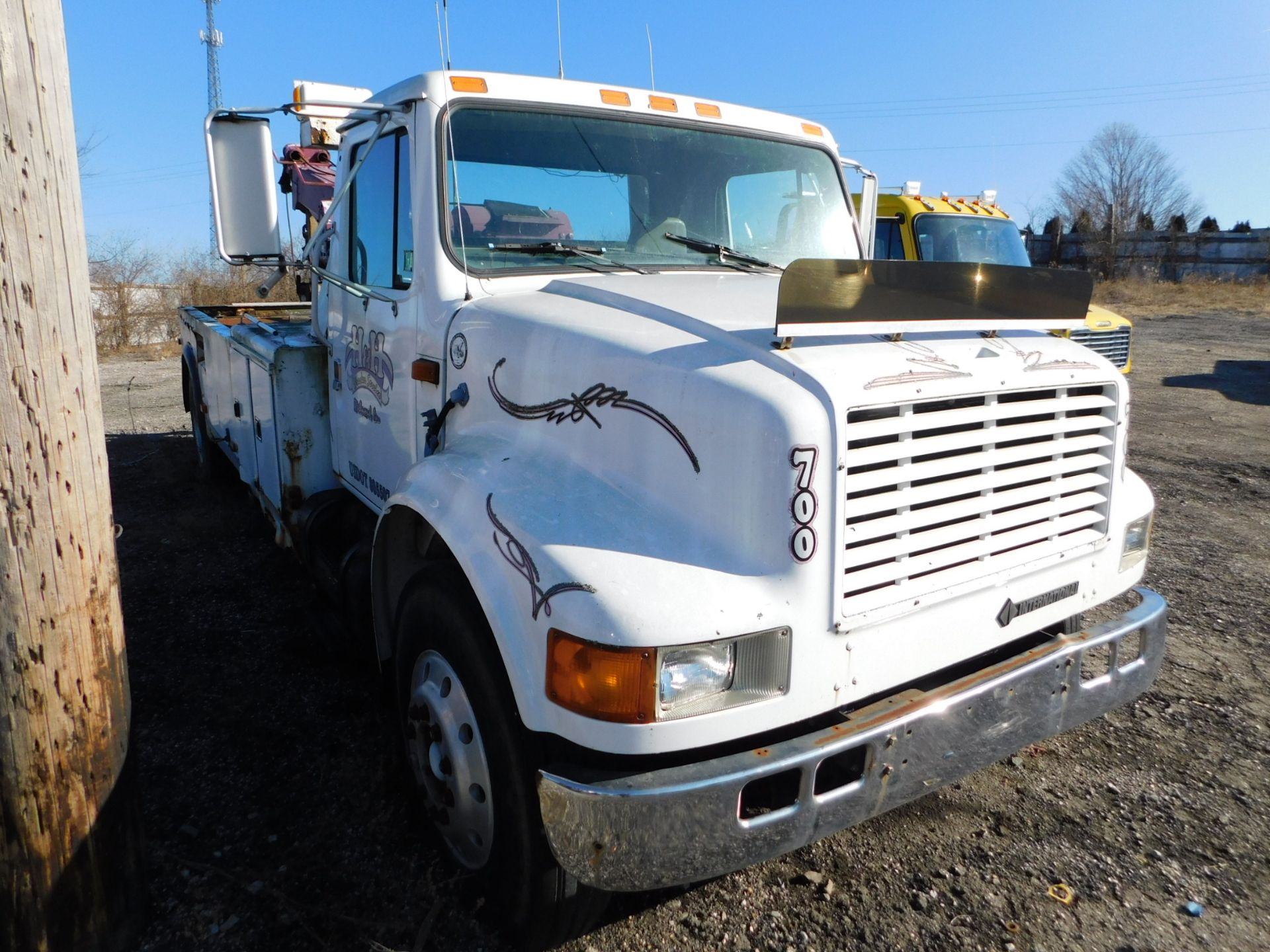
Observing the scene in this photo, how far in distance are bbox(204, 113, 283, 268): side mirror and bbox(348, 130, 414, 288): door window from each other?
1.15 feet

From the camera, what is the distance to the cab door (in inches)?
127

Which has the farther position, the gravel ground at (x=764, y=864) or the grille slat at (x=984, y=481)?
the gravel ground at (x=764, y=864)

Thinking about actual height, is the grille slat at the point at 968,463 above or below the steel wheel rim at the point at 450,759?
above

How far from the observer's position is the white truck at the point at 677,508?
190cm

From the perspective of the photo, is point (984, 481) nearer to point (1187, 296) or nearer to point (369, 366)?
point (369, 366)

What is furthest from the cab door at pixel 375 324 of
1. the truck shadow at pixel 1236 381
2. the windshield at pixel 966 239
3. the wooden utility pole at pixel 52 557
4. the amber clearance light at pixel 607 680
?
the truck shadow at pixel 1236 381

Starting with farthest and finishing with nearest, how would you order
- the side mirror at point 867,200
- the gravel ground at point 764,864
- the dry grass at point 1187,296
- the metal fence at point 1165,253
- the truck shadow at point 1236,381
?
the metal fence at point 1165,253 → the dry grass at point 1187,296 → the truck shadow at point 1236,381 → the side mirror at point 867,200 → the gravel ground at point 764,864

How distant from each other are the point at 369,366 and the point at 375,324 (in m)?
0.20

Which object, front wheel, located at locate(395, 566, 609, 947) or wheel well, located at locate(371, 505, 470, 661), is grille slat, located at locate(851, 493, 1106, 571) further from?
wheel well, located at locate(371, 505, 470, 661)

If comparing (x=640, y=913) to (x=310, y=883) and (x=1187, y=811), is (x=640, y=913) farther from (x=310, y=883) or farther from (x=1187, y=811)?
(x=1187, y=811)

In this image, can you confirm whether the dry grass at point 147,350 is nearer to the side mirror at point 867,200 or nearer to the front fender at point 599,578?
the side mirror at point 867,200

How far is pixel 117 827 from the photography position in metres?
2.32

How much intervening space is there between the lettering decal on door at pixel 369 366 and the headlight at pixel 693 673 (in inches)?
77.3

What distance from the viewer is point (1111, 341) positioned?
10.2 meters
